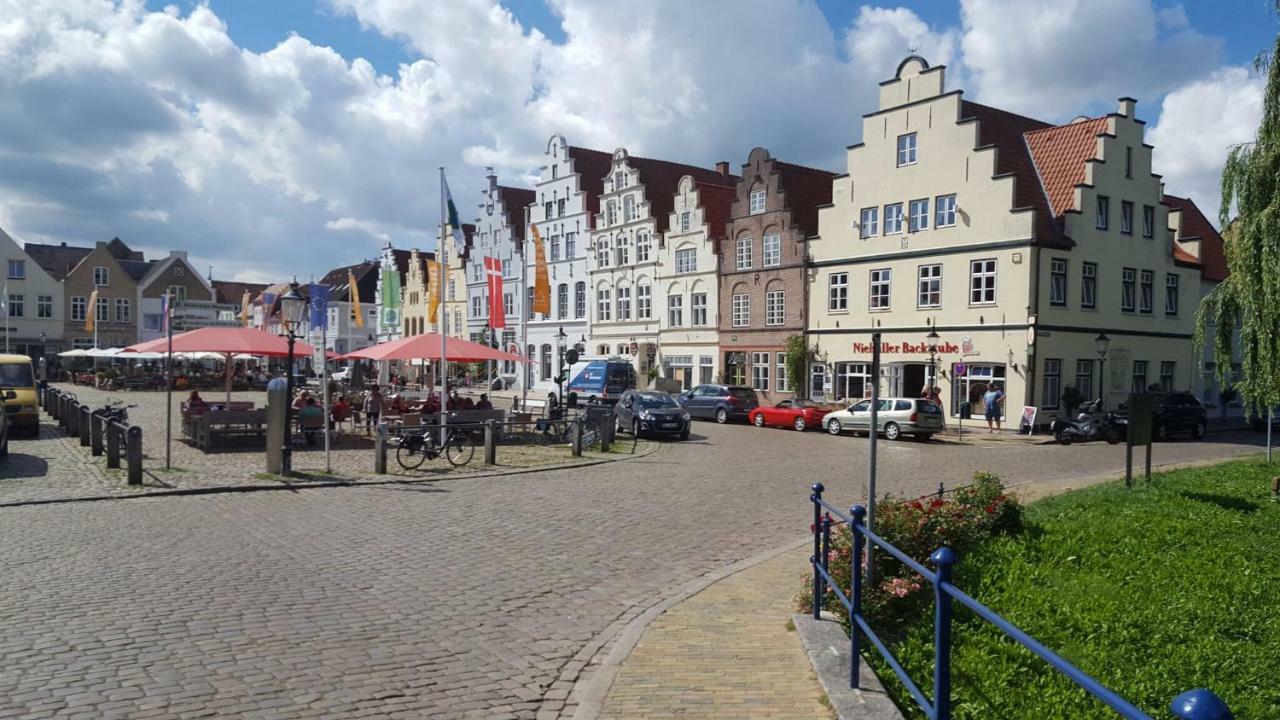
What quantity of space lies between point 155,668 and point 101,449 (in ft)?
49.4

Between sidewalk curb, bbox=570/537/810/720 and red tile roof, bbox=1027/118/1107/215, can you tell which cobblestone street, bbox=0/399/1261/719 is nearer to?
sidewalk curb, bbox=570/537/810/720

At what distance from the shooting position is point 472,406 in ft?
82.5

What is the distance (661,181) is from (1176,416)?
30561 mm

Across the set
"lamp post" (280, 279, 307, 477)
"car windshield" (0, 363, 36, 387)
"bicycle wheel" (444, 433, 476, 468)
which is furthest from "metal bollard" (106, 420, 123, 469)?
"car windshield" (0, 363, 36, 387)

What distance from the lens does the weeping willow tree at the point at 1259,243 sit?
16.0 meters

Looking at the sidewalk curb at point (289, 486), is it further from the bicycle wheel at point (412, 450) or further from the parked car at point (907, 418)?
the parked car at point (907, 418)

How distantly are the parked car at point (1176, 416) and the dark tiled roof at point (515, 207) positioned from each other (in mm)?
41607

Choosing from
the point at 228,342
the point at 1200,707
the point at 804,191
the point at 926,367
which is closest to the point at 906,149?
the point at 804,191

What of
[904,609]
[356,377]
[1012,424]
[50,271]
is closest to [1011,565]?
[904,609]

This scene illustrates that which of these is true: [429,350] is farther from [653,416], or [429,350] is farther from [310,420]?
[653,416]

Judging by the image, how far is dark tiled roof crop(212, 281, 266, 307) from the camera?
314 ft

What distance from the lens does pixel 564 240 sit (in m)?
55.5

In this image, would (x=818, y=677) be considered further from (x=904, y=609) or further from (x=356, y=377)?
(x=356, y=377)

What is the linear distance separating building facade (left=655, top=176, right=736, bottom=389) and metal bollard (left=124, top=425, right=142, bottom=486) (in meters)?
31.7
